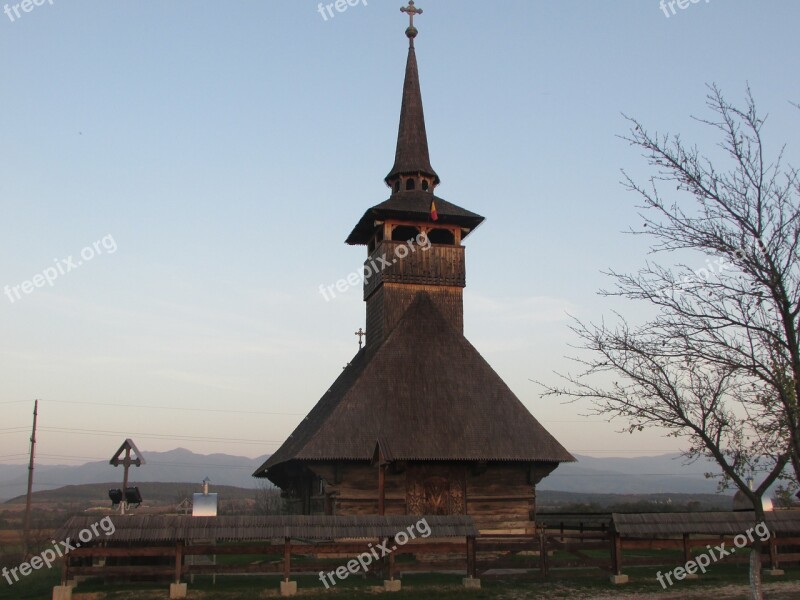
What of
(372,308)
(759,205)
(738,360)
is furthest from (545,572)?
(372,308)

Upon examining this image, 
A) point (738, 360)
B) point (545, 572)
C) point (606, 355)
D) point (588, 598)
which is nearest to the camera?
point (738, 360)

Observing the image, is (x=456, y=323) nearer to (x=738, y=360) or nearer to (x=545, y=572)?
(x=545, y=572)

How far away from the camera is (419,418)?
23.1m

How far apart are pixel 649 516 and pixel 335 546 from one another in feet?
23.3

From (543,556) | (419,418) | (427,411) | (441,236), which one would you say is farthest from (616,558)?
(441,236)

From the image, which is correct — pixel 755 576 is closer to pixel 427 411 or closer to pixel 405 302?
pixel 427 411

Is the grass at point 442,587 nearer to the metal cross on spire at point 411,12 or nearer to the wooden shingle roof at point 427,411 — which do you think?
the wooden shingle roof at point 427,411

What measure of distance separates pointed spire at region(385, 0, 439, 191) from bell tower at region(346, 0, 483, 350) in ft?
0.14

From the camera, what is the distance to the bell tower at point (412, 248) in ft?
90.3

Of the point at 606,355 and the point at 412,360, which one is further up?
the point at 412,360

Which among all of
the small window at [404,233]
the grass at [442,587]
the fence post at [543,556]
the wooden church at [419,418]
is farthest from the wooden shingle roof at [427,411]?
the fence post at [543,556]

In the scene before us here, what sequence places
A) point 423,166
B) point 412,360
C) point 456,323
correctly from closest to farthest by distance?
point 412,360 → point 456,323 → point 423,166

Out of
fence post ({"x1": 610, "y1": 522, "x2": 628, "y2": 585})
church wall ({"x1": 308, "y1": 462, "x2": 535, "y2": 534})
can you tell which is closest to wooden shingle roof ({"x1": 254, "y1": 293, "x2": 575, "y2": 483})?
church wall ({"x1": 308, "y1": 462, "x2": 535, "y2": 534})

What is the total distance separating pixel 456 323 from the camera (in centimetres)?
2745
